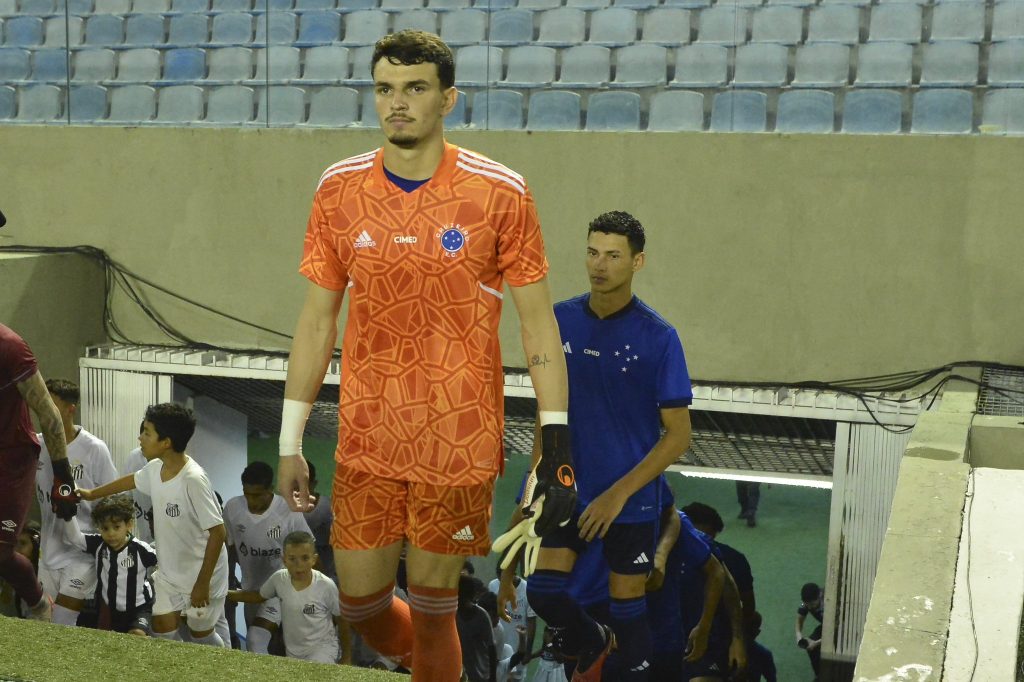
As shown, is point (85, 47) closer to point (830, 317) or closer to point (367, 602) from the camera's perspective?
point (830, 317)

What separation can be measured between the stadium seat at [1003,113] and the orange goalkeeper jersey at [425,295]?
4.32m

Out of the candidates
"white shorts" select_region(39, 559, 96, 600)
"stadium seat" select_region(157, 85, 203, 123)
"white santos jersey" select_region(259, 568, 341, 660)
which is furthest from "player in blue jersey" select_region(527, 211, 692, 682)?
"stadium seat" select_region(157, 85, 203, 123)

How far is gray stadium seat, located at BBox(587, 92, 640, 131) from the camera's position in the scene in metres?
6.80

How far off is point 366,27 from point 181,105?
1.21m

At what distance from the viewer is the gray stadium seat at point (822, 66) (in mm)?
6566

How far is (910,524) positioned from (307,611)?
2849 millimetres

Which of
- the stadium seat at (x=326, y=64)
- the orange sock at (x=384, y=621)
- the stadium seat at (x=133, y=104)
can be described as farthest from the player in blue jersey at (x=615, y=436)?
the stadium seat at (x=133, y=104)

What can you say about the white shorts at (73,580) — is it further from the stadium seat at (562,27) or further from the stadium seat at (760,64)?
the stadium seat at (760,64)

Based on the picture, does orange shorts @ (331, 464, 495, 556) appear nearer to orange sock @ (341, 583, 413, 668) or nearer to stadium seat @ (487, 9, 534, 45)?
orange sock @ (341, 583, 413, 668)

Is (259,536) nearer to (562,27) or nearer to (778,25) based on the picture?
(562,27)

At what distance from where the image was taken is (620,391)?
368 centimetres

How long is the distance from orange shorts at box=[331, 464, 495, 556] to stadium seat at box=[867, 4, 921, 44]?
4.54 meters

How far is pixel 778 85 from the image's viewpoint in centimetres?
657

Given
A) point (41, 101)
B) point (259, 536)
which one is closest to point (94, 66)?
point (41, 101)
